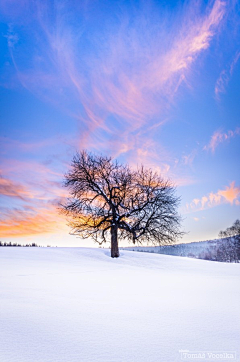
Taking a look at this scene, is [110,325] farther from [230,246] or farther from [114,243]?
[230,246]

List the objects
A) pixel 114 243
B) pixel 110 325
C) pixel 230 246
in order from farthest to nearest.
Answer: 1. pixel 230 246
2. pixel 114 243
3. pixel 110 325

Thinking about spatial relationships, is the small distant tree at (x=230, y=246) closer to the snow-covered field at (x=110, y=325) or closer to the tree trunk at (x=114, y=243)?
the tree trunk at (x=114, y=243)

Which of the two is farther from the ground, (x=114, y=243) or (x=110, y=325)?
(x=114, y=243)

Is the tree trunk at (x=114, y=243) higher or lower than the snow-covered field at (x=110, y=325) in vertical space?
higher

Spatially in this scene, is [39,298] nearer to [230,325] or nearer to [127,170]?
[230,325]

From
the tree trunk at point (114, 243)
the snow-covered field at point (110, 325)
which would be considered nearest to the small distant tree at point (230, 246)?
the tree trunk at point (114, 243)

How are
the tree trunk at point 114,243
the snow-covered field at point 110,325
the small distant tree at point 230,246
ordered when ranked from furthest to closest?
Result: the small distant tree at point 230,246 → the tree trunk at point 114,243 → the snow-covered field at point 110,325

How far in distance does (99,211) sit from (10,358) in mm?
16420

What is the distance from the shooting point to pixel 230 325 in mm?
4594

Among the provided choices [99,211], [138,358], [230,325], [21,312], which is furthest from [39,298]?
[99,211]

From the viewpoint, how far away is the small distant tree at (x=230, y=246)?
67088 millimetres

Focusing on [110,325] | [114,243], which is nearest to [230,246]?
[114,243]

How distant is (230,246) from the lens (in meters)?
77.8

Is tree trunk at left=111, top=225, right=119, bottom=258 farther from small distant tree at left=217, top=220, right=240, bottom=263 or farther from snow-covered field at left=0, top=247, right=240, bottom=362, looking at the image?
small distant tree at left=217, top=220, right=240, bottom=263
